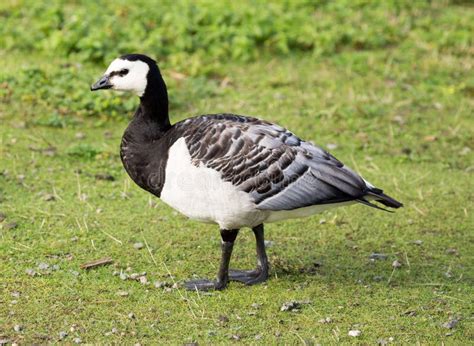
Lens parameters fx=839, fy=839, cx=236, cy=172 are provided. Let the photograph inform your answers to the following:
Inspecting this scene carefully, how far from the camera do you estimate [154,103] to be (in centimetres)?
641

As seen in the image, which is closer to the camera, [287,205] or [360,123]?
[287,205]

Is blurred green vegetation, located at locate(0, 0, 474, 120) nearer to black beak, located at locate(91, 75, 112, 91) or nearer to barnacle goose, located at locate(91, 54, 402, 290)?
black beak, located at locate(91, 75, 112, 91)

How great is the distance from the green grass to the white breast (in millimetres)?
637

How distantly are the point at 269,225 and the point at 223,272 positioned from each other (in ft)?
4.49

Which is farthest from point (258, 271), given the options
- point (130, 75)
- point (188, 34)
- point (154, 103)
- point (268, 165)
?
point (188, 34)

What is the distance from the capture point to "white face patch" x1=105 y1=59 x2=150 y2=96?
6375 mm

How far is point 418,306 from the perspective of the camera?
6.13 metres

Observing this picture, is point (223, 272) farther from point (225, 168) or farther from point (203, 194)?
point (225, 168)

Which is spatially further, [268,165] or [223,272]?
[223,272]

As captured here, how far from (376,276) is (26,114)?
458 cm

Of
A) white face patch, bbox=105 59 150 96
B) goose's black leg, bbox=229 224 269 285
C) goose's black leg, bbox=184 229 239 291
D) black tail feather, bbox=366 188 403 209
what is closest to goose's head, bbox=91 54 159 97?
white face patch, bbox=105 59 150 96

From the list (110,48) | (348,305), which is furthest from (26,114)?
(348,305)

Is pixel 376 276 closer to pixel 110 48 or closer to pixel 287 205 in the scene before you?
pixel 287 205

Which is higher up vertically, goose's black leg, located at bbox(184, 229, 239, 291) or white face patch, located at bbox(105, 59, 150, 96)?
white face patch, located at bbox(105, 59, 150, 96)
